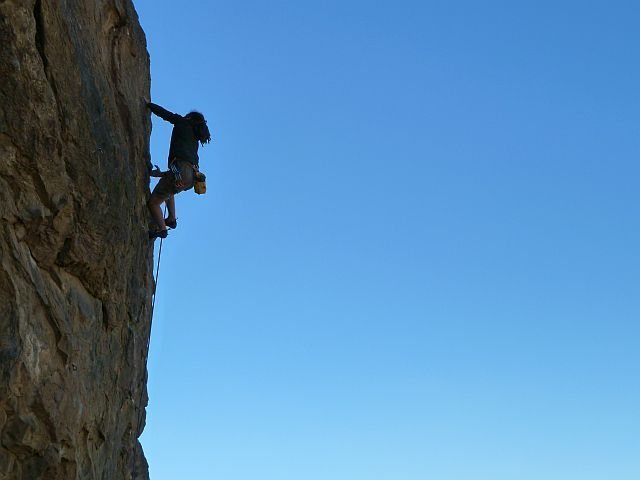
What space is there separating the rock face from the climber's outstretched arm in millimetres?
732

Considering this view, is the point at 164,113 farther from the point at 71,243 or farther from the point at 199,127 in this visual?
the point at 71,243

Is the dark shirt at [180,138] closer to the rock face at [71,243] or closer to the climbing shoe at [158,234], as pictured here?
the rock face at [71,243]

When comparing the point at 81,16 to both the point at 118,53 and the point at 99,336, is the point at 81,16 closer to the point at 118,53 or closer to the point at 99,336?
the point at 118,53

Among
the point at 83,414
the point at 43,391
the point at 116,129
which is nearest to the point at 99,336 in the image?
the point at 83,414

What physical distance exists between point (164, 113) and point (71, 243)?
425cm

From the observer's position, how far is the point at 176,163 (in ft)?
47.0

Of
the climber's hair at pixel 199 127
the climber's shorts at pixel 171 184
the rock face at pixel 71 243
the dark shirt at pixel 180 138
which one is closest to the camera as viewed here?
the rock face at pixel 71 243

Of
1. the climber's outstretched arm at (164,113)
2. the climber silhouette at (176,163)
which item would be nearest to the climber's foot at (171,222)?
the climber silhouette at (176,163)

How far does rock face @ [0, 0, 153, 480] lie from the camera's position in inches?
379

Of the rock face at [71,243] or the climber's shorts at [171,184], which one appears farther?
the climber's shorts at [171,184]

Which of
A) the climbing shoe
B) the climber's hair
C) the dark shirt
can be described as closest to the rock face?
the climbing shoe

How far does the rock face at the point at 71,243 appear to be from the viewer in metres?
9.63

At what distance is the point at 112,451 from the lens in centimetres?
1230

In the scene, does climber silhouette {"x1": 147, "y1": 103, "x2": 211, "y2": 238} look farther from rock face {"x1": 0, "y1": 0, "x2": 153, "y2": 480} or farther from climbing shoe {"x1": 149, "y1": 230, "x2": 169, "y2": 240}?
rock face {"x1": 0, "y1": 0, "x2": 153, "y2": 480}
